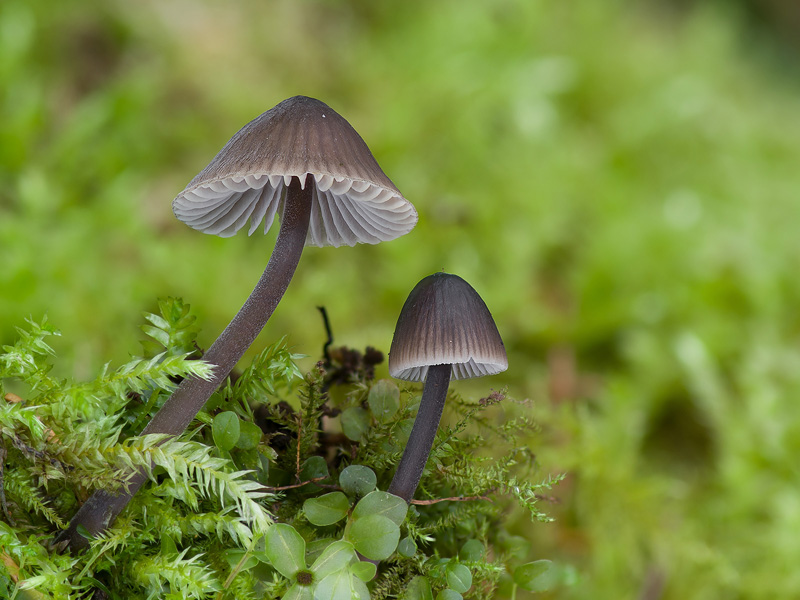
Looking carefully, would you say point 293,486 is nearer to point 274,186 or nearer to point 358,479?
point 358,479

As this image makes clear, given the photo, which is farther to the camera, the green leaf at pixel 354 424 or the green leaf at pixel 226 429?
the green leaf at pixel 354 424

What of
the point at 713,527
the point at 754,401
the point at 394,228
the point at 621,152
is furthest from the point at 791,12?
the point at 394,228

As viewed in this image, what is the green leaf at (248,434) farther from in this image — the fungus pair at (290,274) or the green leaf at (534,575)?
the green leaf at (534,575)

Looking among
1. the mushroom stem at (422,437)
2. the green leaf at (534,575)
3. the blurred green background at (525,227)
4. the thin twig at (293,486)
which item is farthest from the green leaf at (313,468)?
Result: the blurred green background at (525,227)

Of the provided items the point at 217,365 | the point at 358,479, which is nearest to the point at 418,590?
the point at 358,479

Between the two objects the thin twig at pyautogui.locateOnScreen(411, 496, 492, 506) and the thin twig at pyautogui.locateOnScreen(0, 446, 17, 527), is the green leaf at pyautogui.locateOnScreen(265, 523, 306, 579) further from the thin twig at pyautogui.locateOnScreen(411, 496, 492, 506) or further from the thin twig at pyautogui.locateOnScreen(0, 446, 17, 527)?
the thin twig at pyautogui.locateOnScreen(0, 446, 17, 527)

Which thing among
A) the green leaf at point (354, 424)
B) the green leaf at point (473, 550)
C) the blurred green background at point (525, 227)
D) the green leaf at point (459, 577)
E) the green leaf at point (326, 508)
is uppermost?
the blurred green background at point (525, 227)

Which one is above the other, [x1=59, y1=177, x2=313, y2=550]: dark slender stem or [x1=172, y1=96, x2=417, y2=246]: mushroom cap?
[x1=172, y1=96, x2=417, y2=246]: mushroom cap

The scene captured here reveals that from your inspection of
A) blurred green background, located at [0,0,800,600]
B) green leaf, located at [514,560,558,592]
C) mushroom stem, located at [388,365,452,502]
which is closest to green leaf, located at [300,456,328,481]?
mushroom stem, located at [388,365,452,502]
